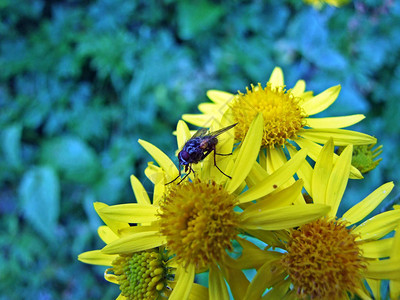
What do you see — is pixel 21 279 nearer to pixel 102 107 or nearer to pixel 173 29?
pixel 102 107

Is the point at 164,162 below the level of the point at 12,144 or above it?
below

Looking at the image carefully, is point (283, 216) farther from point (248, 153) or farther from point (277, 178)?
point (248, 153)

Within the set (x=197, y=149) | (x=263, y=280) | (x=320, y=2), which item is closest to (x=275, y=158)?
(x=197, y=149)

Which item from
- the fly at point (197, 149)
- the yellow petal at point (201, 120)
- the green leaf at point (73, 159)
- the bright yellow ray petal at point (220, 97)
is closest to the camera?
the fly at point (197, 149)

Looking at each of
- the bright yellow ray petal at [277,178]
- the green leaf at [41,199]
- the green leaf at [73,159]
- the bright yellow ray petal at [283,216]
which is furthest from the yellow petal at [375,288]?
the green leaf at [41,199]

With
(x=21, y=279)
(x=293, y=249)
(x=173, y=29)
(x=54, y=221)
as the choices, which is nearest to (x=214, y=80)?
(x=173, y=29)

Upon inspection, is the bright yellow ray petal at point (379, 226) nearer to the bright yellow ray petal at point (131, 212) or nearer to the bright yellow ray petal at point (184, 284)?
the bright yellow ray petal at point (184, 284)
